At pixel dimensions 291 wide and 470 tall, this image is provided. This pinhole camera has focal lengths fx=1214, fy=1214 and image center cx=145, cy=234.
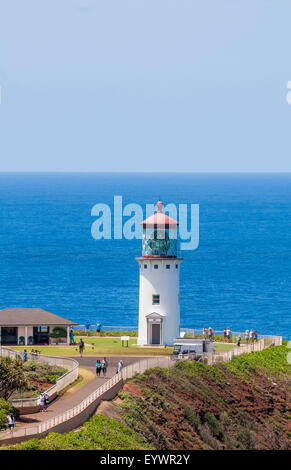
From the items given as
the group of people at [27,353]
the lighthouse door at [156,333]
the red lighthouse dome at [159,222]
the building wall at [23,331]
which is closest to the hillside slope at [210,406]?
the lighthouse door at [156,333]

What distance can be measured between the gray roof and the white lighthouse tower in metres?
4.74

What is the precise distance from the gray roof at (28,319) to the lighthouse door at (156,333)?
16.1 feet

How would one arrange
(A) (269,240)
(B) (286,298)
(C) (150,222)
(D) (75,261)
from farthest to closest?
1. (A) (269,240)
2. (D) (75,261)
3. (B) (286,298)
4. (C) (150,222)

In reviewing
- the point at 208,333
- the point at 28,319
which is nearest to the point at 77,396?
the point at 28,319

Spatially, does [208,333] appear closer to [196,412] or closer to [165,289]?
[165,289]

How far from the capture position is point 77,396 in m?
50.4

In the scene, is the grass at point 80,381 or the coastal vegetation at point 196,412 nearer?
the coastal vegetation at point 196,412

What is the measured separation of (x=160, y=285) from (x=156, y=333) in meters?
2.74

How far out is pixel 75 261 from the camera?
6043 inches

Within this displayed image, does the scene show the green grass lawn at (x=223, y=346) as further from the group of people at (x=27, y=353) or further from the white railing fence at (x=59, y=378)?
the white railing fence at (x=59, y=378)

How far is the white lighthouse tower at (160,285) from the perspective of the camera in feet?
221

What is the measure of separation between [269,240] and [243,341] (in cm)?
11783
